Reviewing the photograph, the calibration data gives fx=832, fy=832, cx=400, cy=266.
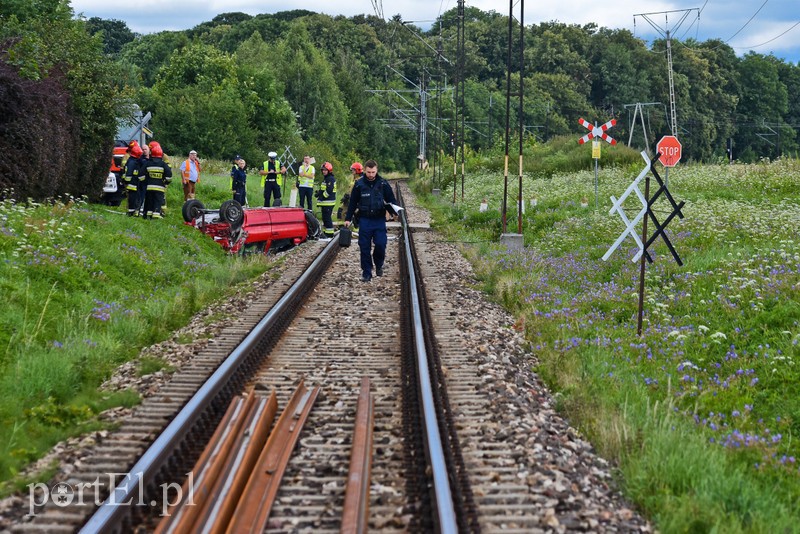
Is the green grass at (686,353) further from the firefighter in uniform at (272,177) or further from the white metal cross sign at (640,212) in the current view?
the firefighter in uniform at (272,177)

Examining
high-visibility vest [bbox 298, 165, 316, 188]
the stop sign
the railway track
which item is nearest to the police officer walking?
the railway track

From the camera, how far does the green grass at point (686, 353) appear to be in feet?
18.1

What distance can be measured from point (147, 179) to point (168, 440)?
13.5 meters

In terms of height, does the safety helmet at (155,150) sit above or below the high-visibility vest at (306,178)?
above

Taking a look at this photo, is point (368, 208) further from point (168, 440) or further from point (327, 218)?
point (168, 440)

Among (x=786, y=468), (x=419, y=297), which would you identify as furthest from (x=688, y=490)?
(x=419, y=297)

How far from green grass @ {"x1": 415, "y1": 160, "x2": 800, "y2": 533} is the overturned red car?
426 cm

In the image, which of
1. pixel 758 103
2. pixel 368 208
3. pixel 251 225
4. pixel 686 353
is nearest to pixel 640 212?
pixel 686 353

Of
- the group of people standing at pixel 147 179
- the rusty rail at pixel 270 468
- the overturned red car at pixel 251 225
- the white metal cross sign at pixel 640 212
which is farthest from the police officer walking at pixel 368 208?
the rusty rail at pixel 270 468

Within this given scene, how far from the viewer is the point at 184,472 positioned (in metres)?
5.68

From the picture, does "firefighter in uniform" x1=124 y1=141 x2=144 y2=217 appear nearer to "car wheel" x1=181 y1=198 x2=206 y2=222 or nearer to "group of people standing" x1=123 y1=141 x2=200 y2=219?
"group of people standing" x1=123 y1=141 x2=200 y2=219

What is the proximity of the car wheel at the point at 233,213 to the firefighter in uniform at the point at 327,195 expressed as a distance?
4244 millimetres

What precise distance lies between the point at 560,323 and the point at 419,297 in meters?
2.49

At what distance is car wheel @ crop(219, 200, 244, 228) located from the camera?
17.7 m
